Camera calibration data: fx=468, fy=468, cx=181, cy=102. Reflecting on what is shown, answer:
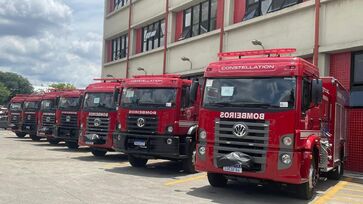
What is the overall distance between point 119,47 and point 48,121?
13.6 metres

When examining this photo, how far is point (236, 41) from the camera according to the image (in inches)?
806

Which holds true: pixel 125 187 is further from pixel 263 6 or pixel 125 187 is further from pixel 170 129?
pixel 263 6

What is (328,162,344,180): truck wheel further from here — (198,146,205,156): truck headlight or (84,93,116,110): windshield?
(84,93,116,110): windshield

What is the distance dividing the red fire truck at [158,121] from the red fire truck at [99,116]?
7.56ft

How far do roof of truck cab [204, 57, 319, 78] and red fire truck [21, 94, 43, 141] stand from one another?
17255 millimetres

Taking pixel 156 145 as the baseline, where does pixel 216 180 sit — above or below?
below

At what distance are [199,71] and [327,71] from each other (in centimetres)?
833

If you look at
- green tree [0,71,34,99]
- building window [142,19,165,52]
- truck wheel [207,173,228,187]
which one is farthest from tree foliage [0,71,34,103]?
truck wheel [207,173,228,187]

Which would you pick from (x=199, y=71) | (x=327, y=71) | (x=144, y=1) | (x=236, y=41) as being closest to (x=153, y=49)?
(x=144, y=1)

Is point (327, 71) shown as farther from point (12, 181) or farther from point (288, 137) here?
point (12, 181)

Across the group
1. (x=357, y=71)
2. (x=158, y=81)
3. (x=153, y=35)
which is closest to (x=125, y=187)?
(x=158, y=81)

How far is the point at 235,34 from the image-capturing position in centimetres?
2058

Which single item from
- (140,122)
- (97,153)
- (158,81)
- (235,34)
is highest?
(235,34)

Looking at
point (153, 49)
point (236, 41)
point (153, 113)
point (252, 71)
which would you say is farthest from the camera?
point (153, 49)
